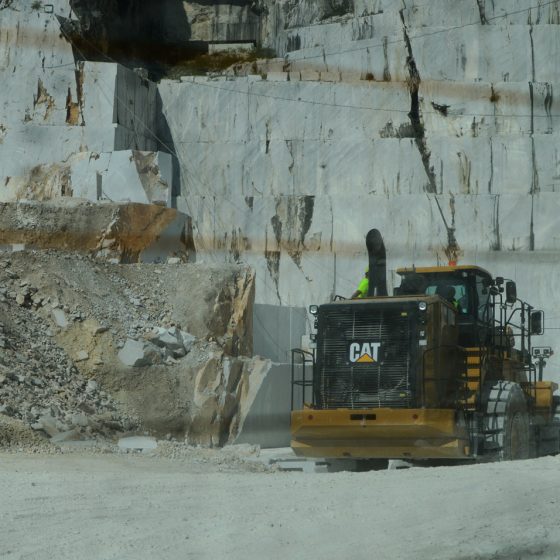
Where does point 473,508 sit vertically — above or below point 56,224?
below

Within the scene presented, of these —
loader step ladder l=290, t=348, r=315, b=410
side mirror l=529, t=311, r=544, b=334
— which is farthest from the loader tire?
loader step ladder l=290, t=348, r=315, b=410

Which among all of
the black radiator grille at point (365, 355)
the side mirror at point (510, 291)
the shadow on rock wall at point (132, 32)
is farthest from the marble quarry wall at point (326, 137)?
the black radiator grille at point (365, 355)

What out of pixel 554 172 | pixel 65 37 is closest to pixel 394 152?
pixel 554 172

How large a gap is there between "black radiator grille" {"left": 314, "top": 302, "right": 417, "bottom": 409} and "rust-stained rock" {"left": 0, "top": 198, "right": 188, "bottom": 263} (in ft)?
43.1

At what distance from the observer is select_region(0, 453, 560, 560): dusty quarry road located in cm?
757

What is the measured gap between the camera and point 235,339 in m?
21.8

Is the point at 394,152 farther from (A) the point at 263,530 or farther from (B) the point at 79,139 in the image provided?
(A) the point at 263,530

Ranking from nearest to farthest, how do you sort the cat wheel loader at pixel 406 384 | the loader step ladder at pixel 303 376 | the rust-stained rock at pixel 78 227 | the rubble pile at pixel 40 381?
the cat wheel loader at pixel 406 384 < the loader step ladder at pixel 303 376 < the rubble pile at pixel 40 381 < the rust-stained rock at pixel 78 227

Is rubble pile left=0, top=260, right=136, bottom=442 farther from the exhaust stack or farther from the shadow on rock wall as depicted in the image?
the shadow on rock wall

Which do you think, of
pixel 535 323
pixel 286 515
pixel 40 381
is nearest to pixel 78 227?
pixel 40 381

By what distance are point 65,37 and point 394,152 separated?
9131 mm

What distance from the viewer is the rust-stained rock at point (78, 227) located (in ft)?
84.2

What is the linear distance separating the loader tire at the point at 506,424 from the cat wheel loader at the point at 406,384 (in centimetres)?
1

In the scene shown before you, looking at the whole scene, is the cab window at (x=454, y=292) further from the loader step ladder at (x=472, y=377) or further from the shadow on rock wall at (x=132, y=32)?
the shadow on rock wall at (x=132, y=32)
